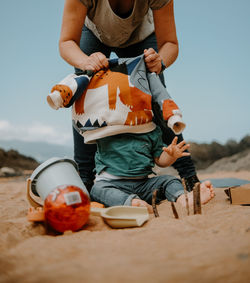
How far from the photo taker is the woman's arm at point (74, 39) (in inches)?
60.0

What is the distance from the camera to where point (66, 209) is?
37.6 inches

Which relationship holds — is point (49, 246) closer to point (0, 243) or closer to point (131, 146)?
point (0, 243)

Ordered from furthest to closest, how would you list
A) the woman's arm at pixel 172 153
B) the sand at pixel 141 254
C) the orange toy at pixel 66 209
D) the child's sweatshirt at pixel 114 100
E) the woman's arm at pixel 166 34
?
the woman's arm at pixel 166 34 < the child's sweatshirt at pixel 114 100 < the woman's arm at pixel 172 153 < the orange toy at pixel 66 209 < the sand at pixel 141 254

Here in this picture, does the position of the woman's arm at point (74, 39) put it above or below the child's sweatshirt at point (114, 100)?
above

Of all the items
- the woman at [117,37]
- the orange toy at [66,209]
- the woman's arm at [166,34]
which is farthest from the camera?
the woman's arm at [166,34]

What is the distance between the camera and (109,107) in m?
1.46

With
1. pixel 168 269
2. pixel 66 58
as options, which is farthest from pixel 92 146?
pixel 168 269

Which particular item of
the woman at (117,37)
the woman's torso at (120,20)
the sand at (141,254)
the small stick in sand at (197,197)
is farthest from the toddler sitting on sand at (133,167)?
the woman's torso at (120,20)

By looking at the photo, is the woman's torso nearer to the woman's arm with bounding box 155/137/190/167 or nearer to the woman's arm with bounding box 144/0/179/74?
the woman's arm with bounding box 144/0/179/74

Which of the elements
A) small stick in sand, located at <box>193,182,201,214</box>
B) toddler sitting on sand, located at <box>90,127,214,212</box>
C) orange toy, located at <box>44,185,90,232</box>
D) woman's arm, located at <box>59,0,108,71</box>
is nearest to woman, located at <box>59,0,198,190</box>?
woman's arm, located at <box>59,0,108,71</box>

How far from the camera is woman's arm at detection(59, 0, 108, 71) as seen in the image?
152 cm

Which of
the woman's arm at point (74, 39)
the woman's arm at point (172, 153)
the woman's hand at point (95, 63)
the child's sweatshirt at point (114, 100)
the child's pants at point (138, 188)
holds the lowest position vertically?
the child's pants at point (138, 188)

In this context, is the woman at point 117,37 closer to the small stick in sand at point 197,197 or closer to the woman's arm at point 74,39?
the woman's arm at point 74,39

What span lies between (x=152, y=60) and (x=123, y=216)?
93 cm
